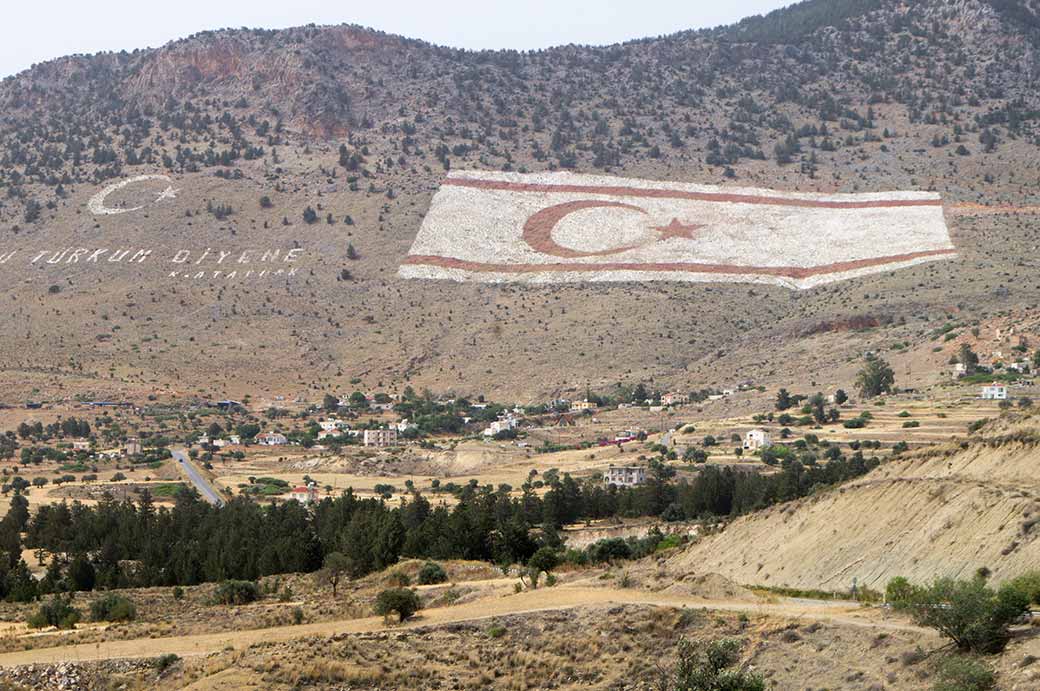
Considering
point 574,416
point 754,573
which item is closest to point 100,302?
point 574,416

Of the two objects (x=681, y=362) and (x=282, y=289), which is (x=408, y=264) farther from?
(x=681, y=362)

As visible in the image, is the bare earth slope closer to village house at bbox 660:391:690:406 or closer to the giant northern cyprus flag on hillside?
village house at bbox 660:391:690:406

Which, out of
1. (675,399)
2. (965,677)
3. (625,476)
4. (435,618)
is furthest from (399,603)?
(675,399)

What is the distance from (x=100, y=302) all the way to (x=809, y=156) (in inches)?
2059

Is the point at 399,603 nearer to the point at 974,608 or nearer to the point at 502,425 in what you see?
the point at 974,608

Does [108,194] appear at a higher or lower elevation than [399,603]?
higher

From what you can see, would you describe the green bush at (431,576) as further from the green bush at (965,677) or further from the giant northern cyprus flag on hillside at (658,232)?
the giant northern cyprus flag on hillside at (658,232)

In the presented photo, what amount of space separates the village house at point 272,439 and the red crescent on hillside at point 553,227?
32.5m

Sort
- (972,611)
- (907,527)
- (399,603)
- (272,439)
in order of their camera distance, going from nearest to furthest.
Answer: (972,611), (907,527), (399,603), (272,439)

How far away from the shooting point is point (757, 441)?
63531 mm

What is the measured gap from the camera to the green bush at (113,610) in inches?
1345

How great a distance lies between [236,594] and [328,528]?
1137 centimetres

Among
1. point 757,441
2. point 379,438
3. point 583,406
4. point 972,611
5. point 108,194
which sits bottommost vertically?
point 583,406

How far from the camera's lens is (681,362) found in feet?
286
